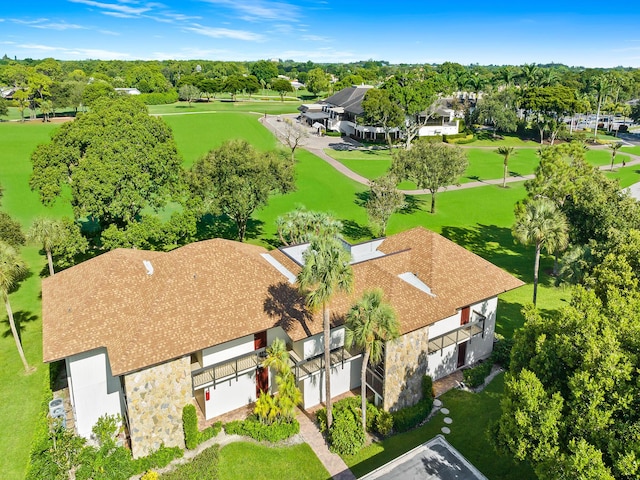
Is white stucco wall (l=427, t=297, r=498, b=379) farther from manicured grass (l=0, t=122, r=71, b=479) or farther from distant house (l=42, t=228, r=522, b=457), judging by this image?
manicured grass (l=0, t=122, r=71, b=479)

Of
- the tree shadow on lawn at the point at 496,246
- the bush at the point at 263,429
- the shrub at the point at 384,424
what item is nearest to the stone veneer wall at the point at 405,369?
the shrub at the point at 384,424

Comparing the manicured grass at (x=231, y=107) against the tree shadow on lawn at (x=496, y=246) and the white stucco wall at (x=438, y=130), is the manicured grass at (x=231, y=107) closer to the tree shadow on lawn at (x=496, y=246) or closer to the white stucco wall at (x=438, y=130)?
the white stucco wall at (x=438, y=130)

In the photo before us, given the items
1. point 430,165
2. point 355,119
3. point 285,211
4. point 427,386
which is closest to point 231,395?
point 427,386

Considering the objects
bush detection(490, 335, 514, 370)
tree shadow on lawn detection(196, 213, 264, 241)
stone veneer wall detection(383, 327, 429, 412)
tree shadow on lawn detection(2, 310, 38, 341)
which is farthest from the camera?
tree shadow on lawn detection(196, 213, 264, 241)

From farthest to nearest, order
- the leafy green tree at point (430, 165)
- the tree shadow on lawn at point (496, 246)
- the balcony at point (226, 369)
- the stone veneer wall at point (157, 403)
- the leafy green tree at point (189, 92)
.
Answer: the leafy green tree at point (189, 92)
the leafy green tree at point (430, 165)
the tree shadow on lawn at point (496, 246)
the balcony at point (226, 369)
the stone veneer wall at point (157, 403)

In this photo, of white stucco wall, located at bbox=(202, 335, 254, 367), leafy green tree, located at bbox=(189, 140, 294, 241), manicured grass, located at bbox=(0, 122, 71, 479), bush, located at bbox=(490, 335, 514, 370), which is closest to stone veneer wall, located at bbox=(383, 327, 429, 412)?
bush, located at bbox=(490, 335, 514, 370)

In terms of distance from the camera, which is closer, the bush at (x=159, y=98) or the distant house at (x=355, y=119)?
the distant house at (x=355, y=119)

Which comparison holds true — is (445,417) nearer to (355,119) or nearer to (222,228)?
(222,228)
